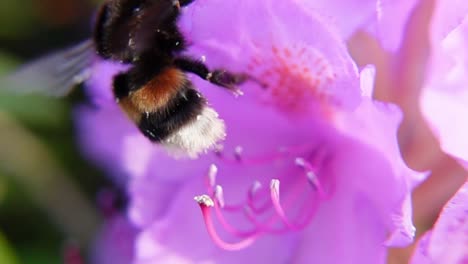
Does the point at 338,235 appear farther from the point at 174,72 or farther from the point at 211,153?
the point at 174,72

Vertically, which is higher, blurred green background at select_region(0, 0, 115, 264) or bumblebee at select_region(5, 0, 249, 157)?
bumblebee at select_region(5, 0, 249, 157)

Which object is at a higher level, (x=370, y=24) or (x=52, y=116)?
(x=370, y=24)

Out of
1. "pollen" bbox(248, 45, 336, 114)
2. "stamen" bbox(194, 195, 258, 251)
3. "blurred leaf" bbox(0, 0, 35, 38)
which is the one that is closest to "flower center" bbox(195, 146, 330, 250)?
"stamen" bbox(194, 195, 258, 251)

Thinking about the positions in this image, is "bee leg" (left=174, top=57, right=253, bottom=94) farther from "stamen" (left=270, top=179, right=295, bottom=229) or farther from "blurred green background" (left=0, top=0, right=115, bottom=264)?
"blurred green background" (left=0, top=0, right=115, bottom=264)

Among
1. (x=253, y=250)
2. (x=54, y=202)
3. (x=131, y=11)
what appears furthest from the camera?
(x=54, y=202)

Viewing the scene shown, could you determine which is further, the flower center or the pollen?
the flower center

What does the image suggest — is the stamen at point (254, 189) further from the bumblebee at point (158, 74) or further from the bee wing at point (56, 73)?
the bee wing at point (56, 73)

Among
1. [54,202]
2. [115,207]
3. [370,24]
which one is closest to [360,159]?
[370,24]
